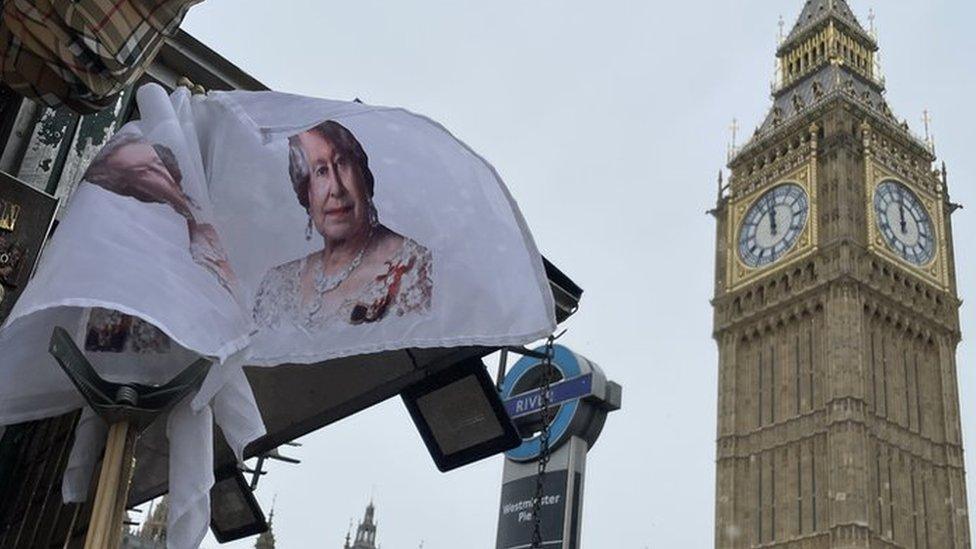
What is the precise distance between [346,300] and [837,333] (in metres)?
51.8

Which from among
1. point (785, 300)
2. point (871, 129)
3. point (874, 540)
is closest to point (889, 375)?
point (785, 300)

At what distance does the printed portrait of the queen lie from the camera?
4.51 meters

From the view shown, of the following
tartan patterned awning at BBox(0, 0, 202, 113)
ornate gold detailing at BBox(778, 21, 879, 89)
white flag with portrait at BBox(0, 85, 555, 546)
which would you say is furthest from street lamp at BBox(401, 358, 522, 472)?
ornate gold detailing at BBox(778, 21, 879, 89)

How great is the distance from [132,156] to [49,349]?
0.87 metres

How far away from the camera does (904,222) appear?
5838 cm

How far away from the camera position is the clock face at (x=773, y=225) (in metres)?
57.3

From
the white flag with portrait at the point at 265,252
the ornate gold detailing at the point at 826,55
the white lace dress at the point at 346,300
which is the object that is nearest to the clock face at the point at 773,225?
the ornate gold detailing at the point at 826,55

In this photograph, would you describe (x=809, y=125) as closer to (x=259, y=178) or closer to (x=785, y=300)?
(x=785, y=300)

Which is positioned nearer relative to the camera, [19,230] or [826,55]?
[19,230]

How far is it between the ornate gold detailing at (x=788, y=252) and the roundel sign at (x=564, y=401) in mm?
44189

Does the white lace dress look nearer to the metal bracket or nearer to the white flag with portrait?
the white flag with portrait

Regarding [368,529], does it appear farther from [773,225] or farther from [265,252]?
[265,252]

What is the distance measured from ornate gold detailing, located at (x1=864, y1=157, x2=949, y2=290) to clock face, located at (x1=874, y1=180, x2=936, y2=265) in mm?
285

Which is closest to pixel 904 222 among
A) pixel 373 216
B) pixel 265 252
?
pixel 373 216
